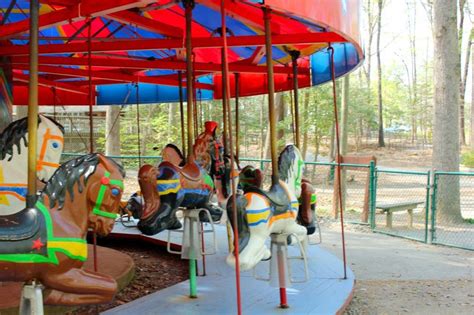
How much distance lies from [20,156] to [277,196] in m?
1.75

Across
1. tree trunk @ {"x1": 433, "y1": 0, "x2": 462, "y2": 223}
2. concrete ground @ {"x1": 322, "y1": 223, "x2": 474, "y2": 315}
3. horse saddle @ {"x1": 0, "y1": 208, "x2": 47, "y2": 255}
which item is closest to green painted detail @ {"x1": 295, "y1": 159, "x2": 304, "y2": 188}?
concrete ground @ {"x1": 322, "y1": 223, "x2": 474, "y2": 315}

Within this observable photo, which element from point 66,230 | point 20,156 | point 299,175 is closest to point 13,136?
point 20,156

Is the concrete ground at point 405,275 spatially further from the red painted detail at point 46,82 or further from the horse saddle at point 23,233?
the red painted detail at point 46,82

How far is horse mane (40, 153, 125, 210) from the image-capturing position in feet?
7.92

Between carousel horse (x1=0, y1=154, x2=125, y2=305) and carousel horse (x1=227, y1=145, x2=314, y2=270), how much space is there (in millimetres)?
965

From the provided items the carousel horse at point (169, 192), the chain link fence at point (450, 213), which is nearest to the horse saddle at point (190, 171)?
the carousel horse at point (169, 192)

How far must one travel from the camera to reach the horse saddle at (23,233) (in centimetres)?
222

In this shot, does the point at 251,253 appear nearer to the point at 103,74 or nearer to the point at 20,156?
the point at 20,156

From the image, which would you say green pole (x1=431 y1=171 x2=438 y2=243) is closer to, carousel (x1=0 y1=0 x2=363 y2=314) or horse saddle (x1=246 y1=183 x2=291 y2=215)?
carousel (x1=0 y1=0 x2=363 y2=314)

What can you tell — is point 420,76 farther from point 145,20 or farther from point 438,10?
point 145,20

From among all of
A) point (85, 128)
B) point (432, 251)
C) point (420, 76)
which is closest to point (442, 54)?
point (432, 251)

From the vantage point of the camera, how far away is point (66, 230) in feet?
7.75

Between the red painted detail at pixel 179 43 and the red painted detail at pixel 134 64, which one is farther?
the red painted detail at pixel 134 64

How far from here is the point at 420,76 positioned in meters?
49.4
